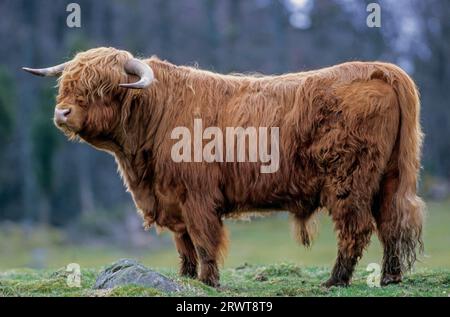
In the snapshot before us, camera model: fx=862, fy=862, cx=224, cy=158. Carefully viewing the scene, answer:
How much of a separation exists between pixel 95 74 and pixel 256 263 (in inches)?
269

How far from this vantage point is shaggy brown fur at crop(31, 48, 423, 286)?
7801mm

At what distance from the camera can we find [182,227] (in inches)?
323

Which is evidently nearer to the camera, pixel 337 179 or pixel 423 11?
pixel 337 179

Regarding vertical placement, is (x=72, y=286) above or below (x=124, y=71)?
below

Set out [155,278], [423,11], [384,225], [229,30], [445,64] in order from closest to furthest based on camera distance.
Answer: [155,278]
[384,225]
[423,11]
[445,64]
[229,30]

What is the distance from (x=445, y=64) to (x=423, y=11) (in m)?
4.63

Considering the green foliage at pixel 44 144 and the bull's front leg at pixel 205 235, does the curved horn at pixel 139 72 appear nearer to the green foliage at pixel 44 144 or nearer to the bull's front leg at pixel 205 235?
the bull's front leg at pixel 205 235

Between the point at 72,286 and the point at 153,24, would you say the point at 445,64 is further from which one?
the point at 72,286

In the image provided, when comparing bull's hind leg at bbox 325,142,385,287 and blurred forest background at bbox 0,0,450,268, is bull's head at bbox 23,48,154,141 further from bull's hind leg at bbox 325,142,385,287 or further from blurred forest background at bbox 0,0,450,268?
blurred forest background at bbox 0,0,450,268

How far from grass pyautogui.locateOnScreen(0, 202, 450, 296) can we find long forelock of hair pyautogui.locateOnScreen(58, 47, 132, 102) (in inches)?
72.6

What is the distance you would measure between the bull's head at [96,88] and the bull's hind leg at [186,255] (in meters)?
1.25

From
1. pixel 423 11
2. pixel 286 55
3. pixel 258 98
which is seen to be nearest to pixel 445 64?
pixel 423 11

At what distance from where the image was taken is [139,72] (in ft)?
26.8

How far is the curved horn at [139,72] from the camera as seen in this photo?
7.81 metres
